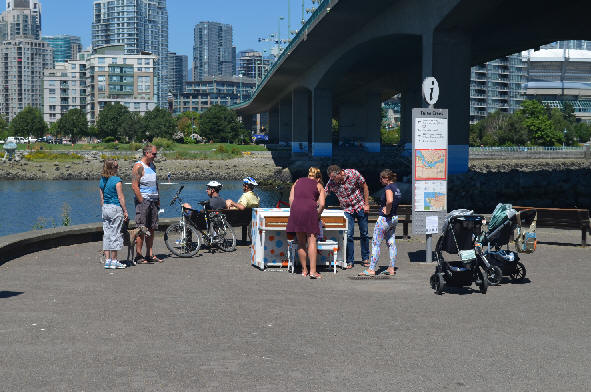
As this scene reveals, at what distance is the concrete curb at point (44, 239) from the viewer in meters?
13.0

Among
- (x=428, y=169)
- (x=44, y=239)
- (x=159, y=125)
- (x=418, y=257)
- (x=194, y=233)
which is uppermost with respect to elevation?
(x=159, y=125)

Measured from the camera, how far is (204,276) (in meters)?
11.7

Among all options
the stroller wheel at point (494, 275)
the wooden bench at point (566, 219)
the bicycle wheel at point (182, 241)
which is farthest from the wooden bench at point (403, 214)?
the stroller wheel at point (494, 275)

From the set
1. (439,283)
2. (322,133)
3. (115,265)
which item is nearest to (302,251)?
(439,283)

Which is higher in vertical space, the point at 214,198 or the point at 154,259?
the point at 214,198

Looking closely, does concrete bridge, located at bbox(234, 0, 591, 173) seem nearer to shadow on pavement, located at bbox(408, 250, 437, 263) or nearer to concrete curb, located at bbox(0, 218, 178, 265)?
shadow on pavement, located at bbox(408, 250, 437, 263)

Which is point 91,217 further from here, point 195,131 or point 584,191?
point 195,131

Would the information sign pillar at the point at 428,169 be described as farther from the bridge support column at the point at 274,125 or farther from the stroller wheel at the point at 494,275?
the bridge support column at the point at 274,125

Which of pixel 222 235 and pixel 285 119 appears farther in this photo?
pixel 285 119

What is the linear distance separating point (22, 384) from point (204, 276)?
18.6 ft

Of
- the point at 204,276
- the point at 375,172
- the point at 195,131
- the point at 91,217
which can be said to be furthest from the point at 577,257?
the point at 195,131

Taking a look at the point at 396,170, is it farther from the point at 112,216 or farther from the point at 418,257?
the point at 112,216

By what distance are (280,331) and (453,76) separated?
28683mm

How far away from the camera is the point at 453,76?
114 ft
